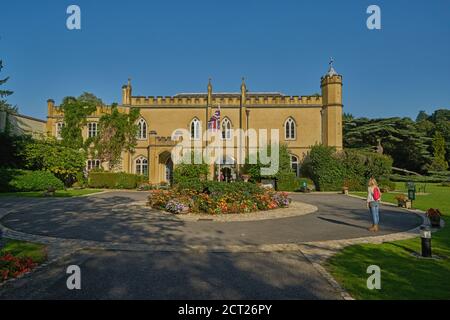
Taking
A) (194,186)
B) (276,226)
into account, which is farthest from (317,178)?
(276,226)

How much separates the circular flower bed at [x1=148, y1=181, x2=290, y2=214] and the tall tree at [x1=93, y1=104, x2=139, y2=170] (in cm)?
2127

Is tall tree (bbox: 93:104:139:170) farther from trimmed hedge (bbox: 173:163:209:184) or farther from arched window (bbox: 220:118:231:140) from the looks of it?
arched window (bbox: 220:118:231:140)

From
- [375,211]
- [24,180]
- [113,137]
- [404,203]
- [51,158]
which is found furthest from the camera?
[113,137]

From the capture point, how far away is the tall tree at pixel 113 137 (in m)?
35.4

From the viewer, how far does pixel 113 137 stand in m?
35.5

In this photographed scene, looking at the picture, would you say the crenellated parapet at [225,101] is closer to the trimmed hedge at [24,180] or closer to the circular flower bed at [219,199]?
the trimmed hedge at [24,180]

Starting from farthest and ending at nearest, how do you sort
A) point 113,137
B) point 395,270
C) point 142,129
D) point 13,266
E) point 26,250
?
point 142,129 → point 113,137 → point 26,250 → point 395,270 → point 13,266

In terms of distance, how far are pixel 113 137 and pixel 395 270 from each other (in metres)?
34.0

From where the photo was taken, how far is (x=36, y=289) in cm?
485

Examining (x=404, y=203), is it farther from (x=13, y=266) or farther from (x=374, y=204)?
(x=13, y=266)

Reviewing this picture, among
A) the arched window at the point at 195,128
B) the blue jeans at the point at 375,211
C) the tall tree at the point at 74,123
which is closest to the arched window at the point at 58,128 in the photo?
the tall tree at the point at 74,123

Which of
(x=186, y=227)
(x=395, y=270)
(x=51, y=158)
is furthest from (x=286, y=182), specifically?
(x=395, y=270)

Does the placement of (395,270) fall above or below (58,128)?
below
